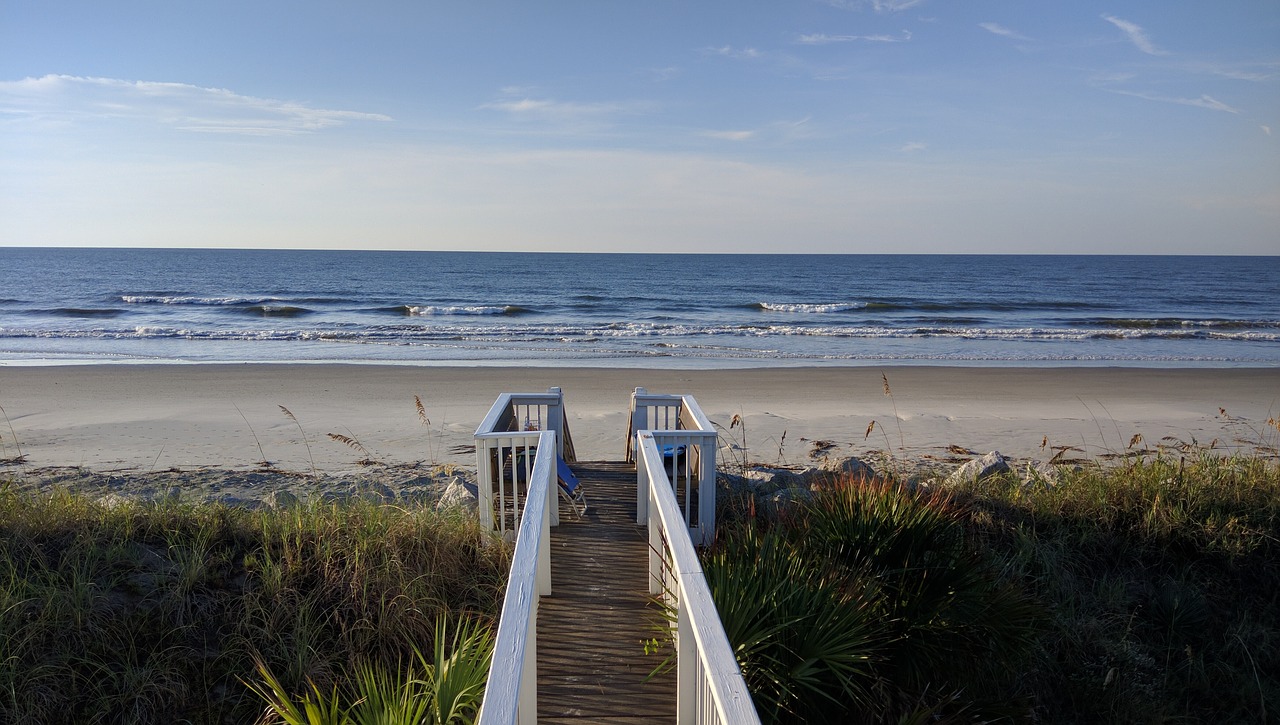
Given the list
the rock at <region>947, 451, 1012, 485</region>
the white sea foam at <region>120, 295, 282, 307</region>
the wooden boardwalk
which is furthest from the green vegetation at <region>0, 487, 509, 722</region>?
the white sea foam at <region>120, 295, 282, 307</region>

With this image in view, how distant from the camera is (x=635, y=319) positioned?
124 feet

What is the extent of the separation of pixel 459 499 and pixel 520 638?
4.63 metres

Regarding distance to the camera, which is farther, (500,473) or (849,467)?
(849,467)

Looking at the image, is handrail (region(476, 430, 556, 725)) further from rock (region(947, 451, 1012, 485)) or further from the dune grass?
rock (region(947, 451, 1012, 485))

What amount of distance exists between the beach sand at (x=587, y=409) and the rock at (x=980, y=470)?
1549 mm

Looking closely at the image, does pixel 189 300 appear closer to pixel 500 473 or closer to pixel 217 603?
pixel 217 603

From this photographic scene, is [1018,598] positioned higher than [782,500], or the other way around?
[782,500]

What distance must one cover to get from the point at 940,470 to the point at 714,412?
5.23m

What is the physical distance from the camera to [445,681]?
12.5 feet

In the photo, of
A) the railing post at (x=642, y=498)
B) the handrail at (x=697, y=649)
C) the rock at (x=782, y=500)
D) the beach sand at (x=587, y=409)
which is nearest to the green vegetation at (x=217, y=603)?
the railing post at (x=642, y=498)

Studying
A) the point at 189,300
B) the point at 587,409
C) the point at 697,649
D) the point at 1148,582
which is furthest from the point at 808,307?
the point at 697,649

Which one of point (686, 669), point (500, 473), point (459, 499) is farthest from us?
point (459, 499)

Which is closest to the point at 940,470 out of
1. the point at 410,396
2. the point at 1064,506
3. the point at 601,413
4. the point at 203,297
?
the point at 1064,506

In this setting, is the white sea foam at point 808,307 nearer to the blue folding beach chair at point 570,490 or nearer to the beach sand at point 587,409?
the beach sand at point 587,409
